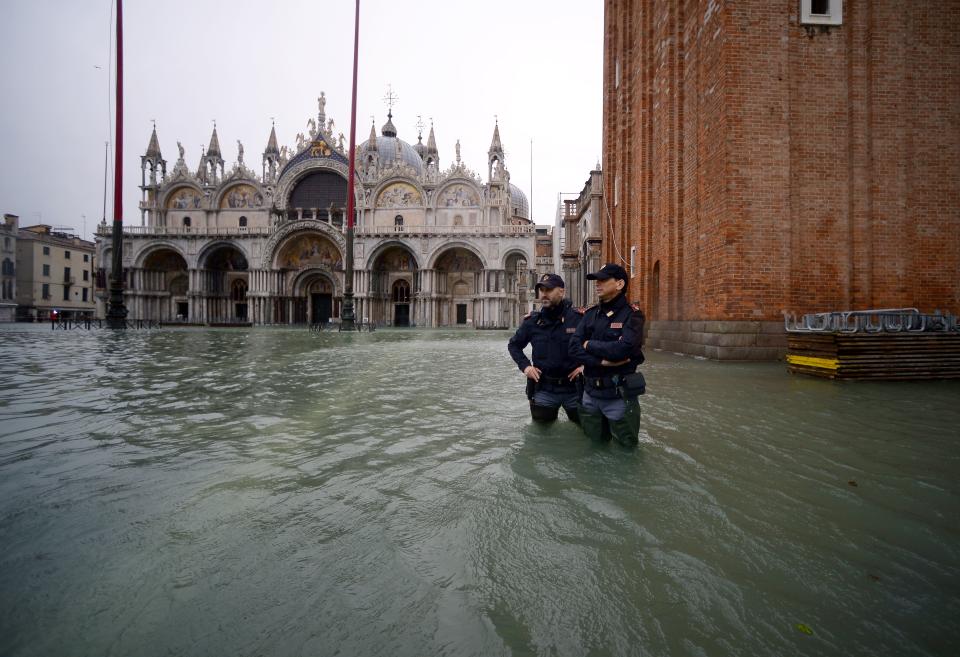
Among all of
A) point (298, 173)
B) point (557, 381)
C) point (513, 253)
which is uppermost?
point (298, 173)

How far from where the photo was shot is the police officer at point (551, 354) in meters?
4.44

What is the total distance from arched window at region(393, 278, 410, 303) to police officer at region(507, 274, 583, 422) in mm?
41997

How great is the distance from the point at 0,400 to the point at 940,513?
8.33 meters

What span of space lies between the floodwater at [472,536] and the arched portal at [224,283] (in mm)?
46873

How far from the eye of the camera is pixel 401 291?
46188 mm

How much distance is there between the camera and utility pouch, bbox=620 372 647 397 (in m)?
3.64

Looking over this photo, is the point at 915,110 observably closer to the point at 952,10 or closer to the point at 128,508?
the point at 952,10

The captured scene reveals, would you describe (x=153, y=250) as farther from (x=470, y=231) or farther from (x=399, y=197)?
(x=470, y=231)

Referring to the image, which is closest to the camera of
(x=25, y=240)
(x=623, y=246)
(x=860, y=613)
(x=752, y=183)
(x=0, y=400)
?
(x=860, y=613)

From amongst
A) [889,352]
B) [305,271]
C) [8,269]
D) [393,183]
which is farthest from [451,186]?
[8,269]

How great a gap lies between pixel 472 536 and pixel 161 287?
55658 mm

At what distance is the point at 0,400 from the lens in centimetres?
546

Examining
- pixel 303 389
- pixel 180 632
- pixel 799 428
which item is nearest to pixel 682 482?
pixel 799 428

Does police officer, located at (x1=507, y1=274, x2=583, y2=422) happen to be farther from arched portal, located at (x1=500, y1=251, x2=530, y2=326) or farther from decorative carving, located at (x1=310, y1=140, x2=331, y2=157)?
decorative carving, located at (x1=310, y1=140, x2=331, y2=157)
